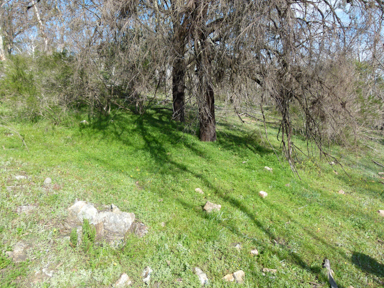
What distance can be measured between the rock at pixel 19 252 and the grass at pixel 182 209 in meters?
0.06

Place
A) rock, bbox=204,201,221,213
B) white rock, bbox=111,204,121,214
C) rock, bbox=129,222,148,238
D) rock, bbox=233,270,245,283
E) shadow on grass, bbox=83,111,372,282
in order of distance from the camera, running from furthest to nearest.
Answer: rock, bbox=204,201,221,213
shadow on grass, bbox=83,111,372,282
white rock, bbox=111,204,121,214
rock, bbox=129,222,148,238
rock, bbox=233,270,245,283

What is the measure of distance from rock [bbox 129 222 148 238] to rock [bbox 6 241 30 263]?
1.28 m

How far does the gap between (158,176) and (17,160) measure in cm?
289

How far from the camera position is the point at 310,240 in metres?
4.03

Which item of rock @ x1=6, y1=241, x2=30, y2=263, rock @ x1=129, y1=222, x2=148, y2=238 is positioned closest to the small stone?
rock @ x1=129, y1=222, x2=148, y2=238

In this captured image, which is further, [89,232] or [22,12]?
[22,12]

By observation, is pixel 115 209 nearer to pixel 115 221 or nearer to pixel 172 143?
pixel 115 221

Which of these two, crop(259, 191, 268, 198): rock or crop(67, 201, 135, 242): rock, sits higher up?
crop(67, 201, 135, 242): rock

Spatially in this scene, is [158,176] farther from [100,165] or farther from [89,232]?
[89,232]

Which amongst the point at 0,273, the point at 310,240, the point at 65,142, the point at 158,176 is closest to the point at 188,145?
the point at 158,176

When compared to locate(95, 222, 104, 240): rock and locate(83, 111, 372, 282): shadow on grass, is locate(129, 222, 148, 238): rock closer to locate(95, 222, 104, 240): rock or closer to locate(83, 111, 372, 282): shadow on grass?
locate(95, 222, 104, 240): rock

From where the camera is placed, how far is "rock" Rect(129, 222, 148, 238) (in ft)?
11.6

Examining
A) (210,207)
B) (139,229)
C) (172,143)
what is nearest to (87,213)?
(139,229)

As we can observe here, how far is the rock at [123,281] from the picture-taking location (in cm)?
270
